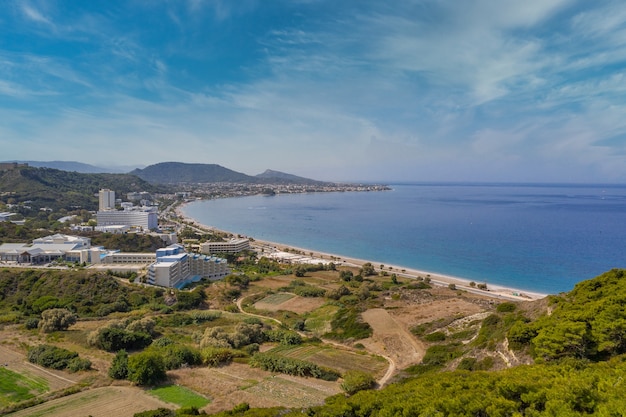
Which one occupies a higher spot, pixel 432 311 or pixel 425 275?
pixel 432 311

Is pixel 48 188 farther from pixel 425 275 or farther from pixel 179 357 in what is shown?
pixel 179 357

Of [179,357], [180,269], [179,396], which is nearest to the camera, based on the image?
[179,396]

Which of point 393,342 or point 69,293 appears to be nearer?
point 393,342

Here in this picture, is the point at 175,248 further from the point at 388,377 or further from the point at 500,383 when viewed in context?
the point at 500,383

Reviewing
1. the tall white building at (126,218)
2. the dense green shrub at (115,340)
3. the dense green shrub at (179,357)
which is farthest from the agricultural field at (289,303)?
the tall white building at (126,218)

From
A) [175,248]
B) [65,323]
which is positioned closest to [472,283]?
[175,248]

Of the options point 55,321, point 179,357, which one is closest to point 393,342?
point 179,357

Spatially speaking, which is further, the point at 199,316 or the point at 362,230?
the point at 362,230
